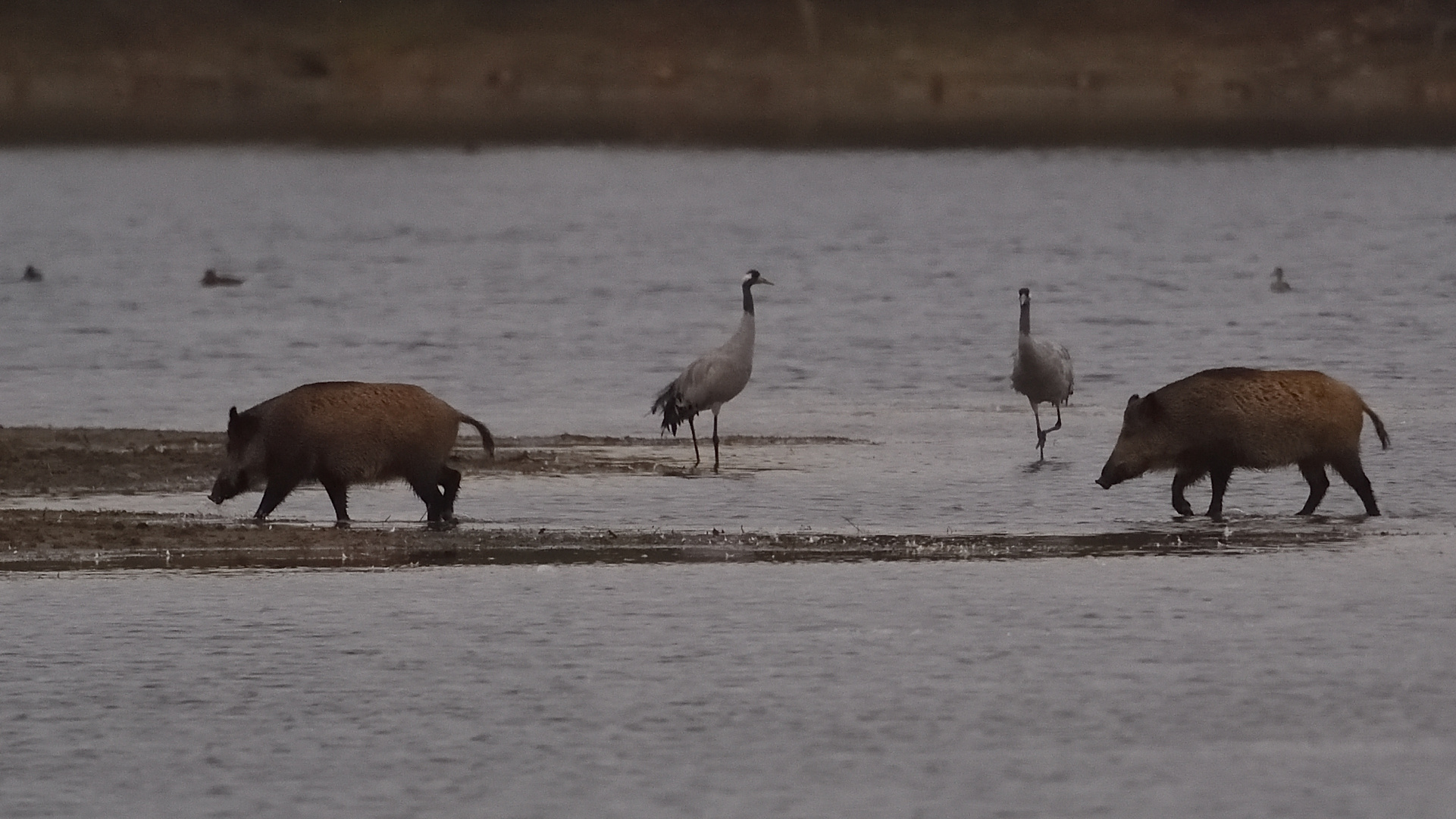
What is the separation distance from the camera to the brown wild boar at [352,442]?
14.8 meters

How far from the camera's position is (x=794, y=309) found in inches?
1352

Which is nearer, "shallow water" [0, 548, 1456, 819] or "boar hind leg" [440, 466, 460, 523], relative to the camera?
"shallow water" [0, 548, 1456, 819]

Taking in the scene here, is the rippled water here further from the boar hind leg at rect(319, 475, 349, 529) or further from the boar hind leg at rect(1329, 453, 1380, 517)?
the boar hind leg at rect(319, 475, 349, 529)

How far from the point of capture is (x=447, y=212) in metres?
61.6

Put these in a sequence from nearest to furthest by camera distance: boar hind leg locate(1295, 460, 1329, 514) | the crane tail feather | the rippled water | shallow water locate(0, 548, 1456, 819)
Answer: shallow water locate(0, 548, 1456, 819) → the rippled water → boar hind leg locate(1295, 460, 1329, 514) → the crane tail feather

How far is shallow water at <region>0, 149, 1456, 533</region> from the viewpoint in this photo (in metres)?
17.0

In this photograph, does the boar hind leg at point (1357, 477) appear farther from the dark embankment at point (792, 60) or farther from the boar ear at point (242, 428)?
the dark embankment at point (792, 60)

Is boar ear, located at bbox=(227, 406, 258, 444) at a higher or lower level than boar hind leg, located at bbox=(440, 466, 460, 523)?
higher

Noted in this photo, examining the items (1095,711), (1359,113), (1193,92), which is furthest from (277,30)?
(1095,711)

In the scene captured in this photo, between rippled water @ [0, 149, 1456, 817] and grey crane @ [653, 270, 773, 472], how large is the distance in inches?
15.2

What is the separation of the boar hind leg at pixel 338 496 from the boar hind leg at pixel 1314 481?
513cm

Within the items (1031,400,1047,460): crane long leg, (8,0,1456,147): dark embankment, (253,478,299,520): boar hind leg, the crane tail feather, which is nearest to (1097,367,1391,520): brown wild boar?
(1031,400,1047,460): crane long leg

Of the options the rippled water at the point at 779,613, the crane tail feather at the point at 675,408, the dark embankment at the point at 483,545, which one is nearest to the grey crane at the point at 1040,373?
the rippled water at the point at 779,613

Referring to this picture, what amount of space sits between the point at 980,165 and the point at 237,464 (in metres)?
60.9
